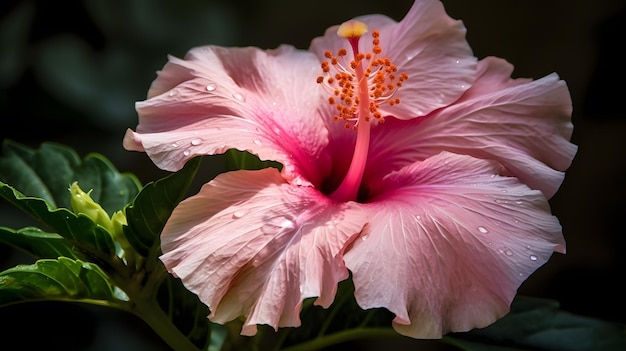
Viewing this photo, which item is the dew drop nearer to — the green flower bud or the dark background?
the green flower bud

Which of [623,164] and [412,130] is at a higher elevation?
[412,130]

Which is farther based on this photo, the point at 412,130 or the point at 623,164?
the point at 623,164

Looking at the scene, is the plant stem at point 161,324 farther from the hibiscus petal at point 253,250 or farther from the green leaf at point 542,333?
the green leaf at point 542,333

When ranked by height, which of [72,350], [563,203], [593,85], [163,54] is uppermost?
[163,54]

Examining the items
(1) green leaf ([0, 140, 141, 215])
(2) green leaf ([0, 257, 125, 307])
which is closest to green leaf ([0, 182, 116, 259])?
(2) green leaf ([0, 257, 125, 307])

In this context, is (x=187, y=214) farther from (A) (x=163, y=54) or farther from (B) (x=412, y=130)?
(A) (x=163, y=54)

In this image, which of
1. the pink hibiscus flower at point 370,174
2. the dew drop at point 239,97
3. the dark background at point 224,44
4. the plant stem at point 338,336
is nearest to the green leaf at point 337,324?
the plant stem at point 338,336

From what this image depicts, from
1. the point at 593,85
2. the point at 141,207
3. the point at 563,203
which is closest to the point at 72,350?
the point at 141,207

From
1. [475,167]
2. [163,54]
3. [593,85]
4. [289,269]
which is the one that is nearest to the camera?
[289,269]
